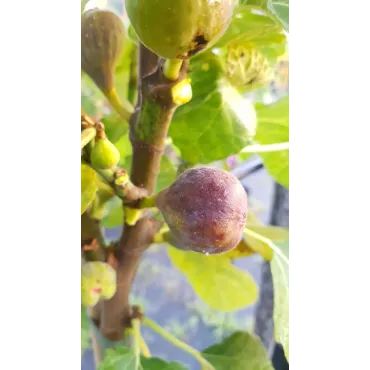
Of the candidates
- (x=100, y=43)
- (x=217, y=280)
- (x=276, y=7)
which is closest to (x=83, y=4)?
(x=100, y=43)

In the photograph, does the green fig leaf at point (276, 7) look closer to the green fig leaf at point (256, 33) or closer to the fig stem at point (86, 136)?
the green fig leaf at point (256, 33)

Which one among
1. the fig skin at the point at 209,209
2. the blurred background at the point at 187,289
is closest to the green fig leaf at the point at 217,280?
the blurred background at the point at 187,289

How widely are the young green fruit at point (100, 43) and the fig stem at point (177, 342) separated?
0.20 meters

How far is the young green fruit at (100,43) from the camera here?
1.17ft

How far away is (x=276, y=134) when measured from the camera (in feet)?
1.34

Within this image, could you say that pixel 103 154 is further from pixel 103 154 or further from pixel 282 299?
pixel 282 299

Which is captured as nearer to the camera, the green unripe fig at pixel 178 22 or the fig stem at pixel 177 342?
the green unripe fig at pixel 178 22

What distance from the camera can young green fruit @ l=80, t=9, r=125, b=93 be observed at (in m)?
0.36

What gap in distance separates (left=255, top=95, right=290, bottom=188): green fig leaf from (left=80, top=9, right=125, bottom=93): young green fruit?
0.13 m

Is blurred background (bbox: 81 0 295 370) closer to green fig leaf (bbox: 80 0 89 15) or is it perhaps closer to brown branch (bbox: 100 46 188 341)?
brown branch (bbox: 100 46 188 341)

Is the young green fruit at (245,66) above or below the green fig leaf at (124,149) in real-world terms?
above

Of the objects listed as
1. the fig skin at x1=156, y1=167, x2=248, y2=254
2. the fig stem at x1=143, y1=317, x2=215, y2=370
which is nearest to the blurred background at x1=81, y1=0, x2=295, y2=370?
the fig stem at x1=143, y1=317, x2=215, y2=370
